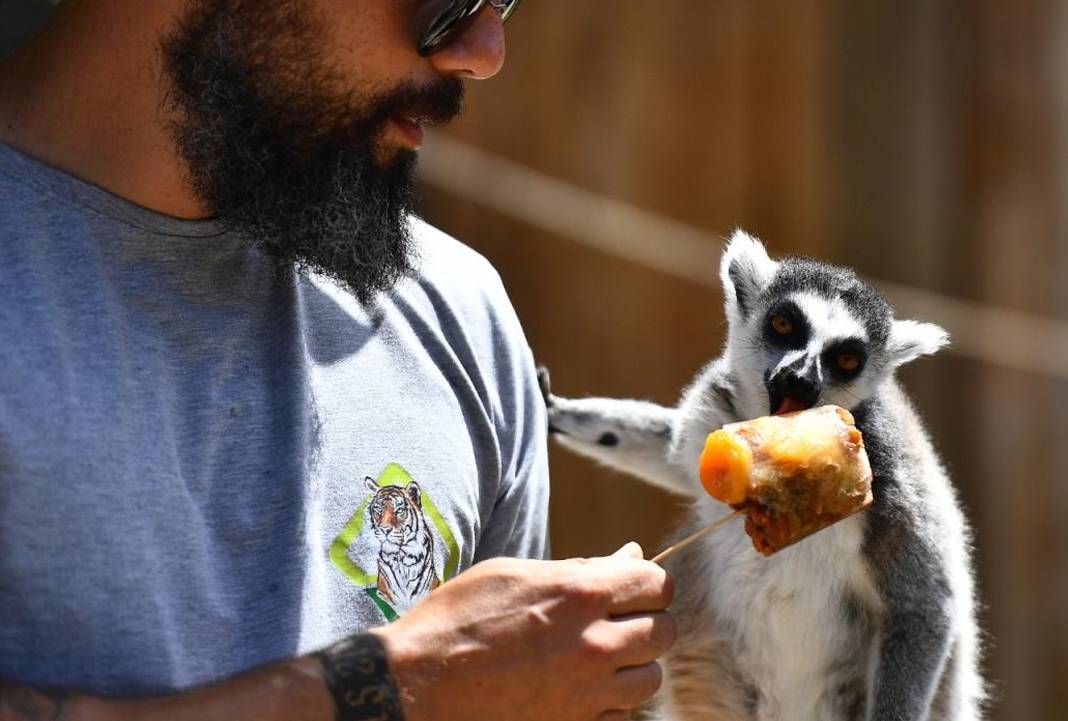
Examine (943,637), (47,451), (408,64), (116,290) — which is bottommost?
(943,637)

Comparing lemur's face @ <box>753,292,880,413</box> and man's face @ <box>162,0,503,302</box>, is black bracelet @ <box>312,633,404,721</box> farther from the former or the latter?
lemur's face @ <box>753,292,880,413</box>

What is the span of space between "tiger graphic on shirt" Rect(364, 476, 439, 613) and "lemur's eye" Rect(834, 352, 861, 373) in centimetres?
110

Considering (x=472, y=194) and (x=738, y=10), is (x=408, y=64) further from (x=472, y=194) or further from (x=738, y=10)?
(x=738, y=10)

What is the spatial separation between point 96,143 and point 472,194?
3.06 metres

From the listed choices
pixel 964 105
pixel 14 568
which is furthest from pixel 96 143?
pixel 964 105

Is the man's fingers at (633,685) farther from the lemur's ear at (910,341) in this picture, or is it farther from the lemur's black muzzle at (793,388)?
the lemur's ear at (910,341)

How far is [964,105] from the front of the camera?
528cm

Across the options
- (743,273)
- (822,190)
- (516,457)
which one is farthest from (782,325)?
(822,190)

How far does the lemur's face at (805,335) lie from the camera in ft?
8.54

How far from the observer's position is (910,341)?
287 centimetres

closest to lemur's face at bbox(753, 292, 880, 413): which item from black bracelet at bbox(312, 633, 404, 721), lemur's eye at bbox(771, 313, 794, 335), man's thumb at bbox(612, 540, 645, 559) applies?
lemur's eye at bbox(771, 313, 794, 335)

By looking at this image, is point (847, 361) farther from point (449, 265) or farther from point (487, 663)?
point (487, 663)

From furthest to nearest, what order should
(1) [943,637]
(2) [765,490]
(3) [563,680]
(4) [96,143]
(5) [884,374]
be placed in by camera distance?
(5) [884,374] < (1) [943,637] < (2) [765,490] < (4) [96,143] < (3) [563,680]

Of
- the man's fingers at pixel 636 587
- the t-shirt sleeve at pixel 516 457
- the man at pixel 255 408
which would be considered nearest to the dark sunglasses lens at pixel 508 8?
the man at pixel 255 408
